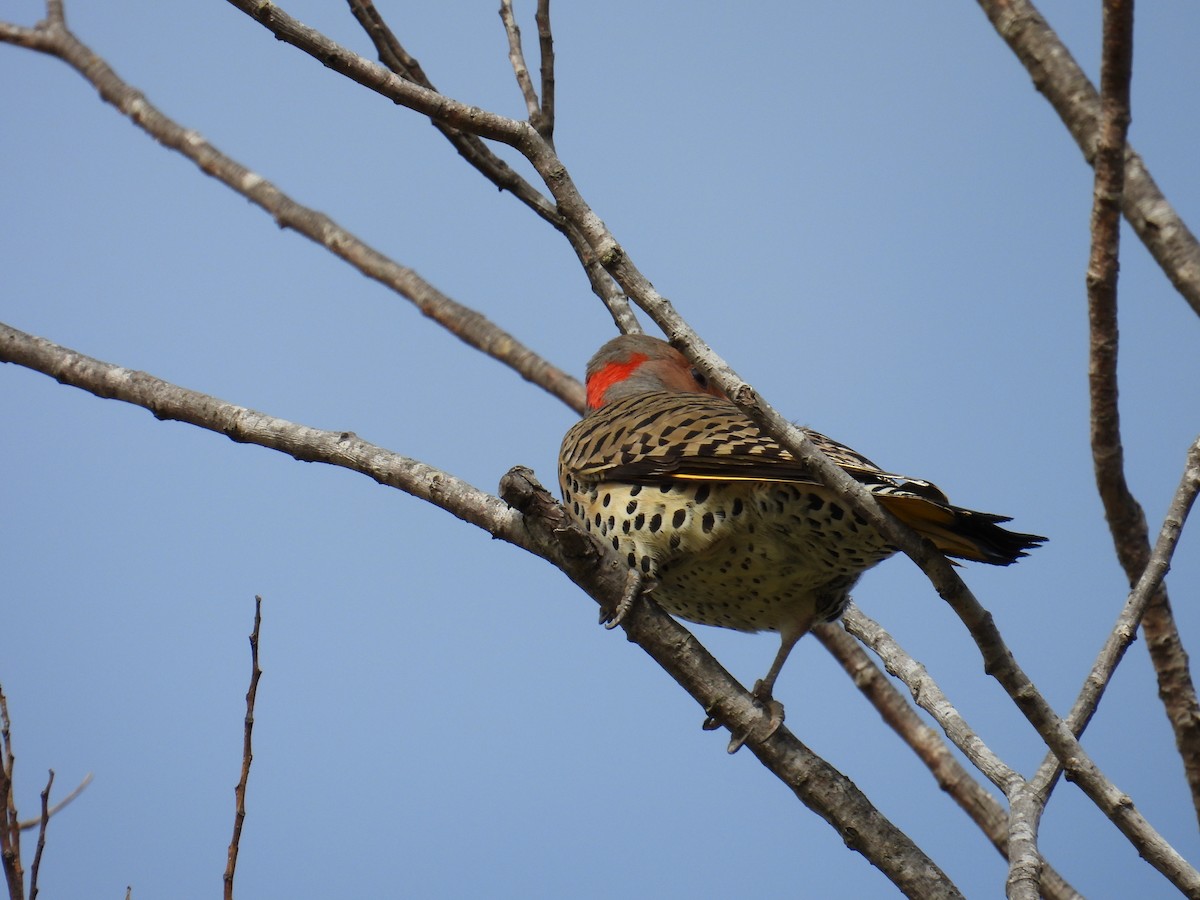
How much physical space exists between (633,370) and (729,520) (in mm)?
1654

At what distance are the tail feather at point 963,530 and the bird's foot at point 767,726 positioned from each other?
26.6 inches

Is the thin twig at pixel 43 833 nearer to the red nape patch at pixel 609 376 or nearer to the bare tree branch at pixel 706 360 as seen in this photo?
the bare tree branch at pixel 706 360

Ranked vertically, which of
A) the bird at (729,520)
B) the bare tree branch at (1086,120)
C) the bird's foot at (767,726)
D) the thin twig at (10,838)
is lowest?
the thin twig at (10,838)

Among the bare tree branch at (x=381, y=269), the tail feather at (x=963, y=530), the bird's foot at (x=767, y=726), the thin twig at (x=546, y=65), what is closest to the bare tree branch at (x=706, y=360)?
the tail feather at (x=963, y=530)

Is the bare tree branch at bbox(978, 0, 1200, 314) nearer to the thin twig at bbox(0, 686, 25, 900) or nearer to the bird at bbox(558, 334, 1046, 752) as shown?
the bird at bbox(558, 334, 1046, 752)

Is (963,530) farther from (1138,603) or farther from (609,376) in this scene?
(609,376)

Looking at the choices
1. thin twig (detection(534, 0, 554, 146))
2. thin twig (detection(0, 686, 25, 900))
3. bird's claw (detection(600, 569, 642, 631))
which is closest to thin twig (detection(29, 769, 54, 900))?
thin twig (detection(0, 686, 25, 900))

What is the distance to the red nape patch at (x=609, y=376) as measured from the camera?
17.6 ft

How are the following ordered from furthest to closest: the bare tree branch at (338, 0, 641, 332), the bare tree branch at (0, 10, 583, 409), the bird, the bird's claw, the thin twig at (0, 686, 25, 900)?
the bare tree branch at (0, 10, 583, 409), the bare tree branch at (338, 0, 641, 332), the bird, the bird's claw, the thin twig at (0, 686, 25, 900)

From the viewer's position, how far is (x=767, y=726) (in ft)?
11.1

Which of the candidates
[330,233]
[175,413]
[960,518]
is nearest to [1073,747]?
[960,518]

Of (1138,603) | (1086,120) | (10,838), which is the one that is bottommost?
(10,838)

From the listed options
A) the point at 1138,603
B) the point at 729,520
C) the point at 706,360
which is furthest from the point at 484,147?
the point at 1138,603

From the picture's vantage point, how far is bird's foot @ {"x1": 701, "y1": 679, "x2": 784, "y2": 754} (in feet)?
11.0
